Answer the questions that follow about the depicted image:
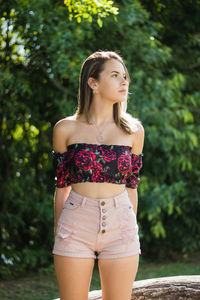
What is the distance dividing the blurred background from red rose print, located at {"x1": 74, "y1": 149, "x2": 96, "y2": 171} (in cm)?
251

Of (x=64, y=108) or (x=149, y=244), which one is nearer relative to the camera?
(x=64, y=108)

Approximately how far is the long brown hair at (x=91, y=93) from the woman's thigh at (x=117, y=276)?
705 millimetres

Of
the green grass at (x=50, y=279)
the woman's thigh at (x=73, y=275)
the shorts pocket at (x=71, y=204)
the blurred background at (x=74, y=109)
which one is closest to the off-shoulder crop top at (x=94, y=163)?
the shorts pocket at (x=71, y=204)

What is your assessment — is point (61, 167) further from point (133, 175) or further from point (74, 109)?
point (74, 109)

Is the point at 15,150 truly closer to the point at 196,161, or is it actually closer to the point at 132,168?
the point at 196,161

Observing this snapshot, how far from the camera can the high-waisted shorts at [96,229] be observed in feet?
8.14

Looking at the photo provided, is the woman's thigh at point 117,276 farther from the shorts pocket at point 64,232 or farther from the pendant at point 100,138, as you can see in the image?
the pendant at point 100,138

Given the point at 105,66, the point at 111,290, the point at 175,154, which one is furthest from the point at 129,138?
the point at 175,154

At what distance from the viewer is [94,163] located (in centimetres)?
259

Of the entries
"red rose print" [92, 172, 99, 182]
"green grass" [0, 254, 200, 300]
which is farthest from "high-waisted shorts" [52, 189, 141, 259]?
"green grass" [0, 254, 200, 300]

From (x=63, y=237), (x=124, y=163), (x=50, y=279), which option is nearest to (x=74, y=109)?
(x=50, y=279)

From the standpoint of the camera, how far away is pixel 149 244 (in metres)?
7.20

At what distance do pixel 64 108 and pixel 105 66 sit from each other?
283cm

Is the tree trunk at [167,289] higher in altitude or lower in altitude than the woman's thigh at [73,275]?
lower
